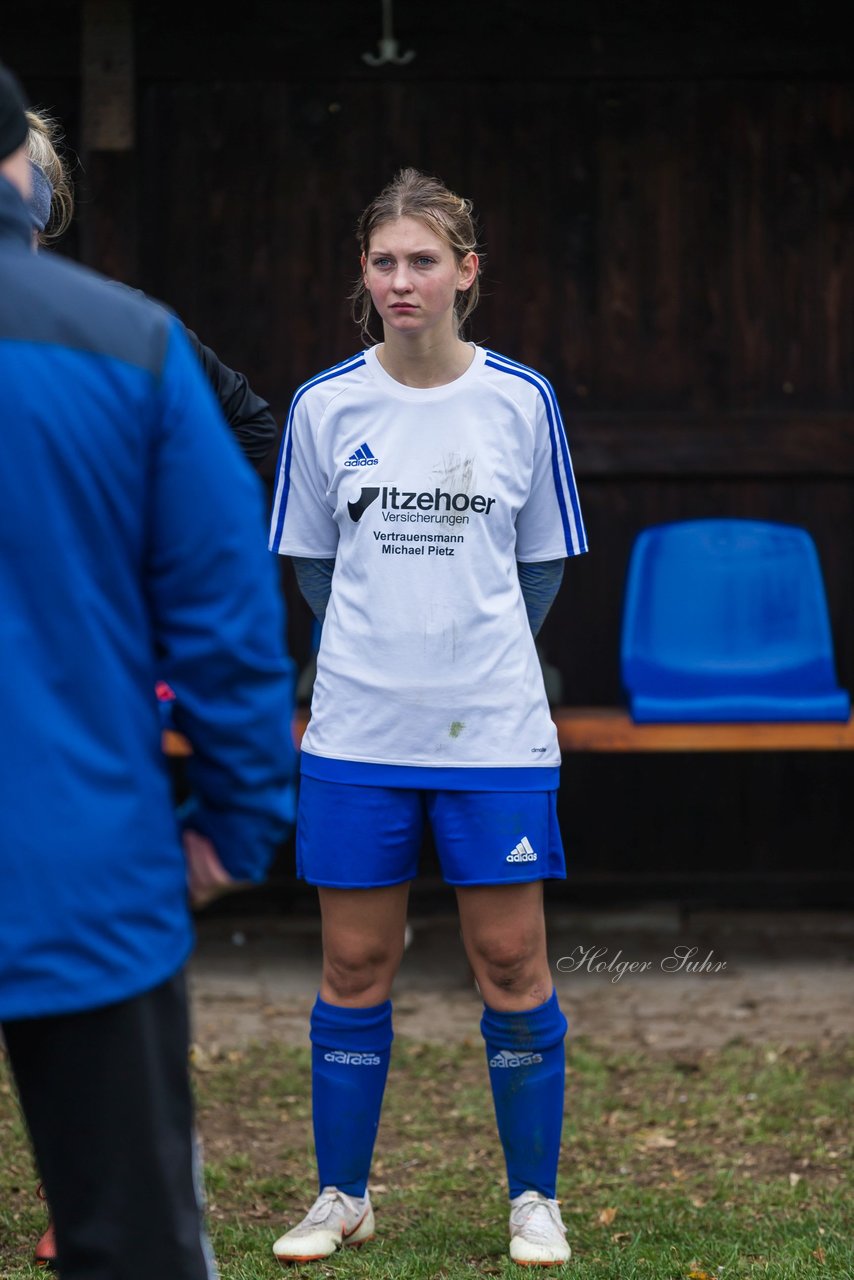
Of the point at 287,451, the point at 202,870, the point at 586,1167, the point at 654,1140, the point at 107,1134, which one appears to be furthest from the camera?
the point at 654,1140

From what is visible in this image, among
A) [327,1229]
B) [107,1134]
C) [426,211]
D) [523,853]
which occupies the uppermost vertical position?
[426,211]

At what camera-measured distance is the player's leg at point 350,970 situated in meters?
3.12

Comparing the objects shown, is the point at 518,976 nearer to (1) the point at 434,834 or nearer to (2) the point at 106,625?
(1) the point at 434,834

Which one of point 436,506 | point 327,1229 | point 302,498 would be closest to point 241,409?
point 302,498

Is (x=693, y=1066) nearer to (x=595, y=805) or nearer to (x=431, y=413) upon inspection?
(x=595, y=805)

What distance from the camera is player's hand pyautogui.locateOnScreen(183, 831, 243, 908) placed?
1943 millimetres

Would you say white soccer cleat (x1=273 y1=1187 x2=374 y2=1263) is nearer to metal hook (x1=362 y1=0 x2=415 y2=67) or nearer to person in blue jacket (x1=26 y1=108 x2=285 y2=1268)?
person in blue jacket (x1=26 y1=108 x2=285 y2=1268)

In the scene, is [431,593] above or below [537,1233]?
above

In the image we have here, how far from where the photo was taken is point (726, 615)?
548 cm

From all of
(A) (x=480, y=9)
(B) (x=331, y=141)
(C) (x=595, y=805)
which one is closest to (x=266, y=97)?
(B) (x=331, y=141)

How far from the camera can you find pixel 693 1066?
4.56m

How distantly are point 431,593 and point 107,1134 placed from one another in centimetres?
150

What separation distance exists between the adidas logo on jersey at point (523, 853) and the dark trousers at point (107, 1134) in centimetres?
136

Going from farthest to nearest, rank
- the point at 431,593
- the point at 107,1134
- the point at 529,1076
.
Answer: the point at 529,1076 < the point at 431,593 < the point at 107,1134
